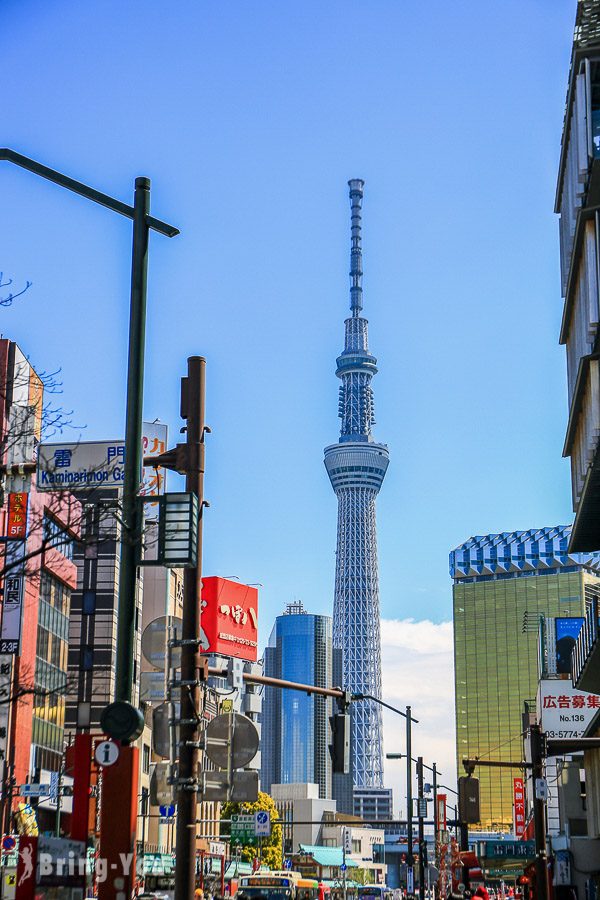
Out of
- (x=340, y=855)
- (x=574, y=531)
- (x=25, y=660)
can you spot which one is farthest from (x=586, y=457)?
(x=340, y=855)

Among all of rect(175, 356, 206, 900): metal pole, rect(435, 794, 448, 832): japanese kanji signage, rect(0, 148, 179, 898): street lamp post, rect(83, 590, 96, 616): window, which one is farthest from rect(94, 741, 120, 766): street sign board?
rect(83, 590, 96, 616): window

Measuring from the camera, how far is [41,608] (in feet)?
239

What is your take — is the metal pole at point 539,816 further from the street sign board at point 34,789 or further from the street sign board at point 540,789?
the street sign board at point 34,789

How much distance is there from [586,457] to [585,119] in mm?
9002

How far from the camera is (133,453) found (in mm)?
14609

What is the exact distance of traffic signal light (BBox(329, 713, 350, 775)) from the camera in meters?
27.2

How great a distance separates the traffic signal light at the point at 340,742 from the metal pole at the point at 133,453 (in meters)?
13.5

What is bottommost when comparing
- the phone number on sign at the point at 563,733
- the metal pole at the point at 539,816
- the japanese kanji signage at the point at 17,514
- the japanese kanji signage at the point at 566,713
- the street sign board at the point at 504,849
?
the street sign board at the point at 504,849

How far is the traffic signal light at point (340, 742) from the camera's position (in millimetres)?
27172

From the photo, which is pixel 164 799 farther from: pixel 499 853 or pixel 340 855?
pixel 340 855

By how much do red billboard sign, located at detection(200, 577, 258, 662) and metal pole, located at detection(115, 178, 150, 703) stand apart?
96783 mm

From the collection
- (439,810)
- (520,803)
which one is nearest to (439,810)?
(439,810)

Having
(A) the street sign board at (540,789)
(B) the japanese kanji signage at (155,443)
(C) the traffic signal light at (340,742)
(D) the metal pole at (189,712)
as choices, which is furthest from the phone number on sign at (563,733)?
(D) the metal pole at (189,712)

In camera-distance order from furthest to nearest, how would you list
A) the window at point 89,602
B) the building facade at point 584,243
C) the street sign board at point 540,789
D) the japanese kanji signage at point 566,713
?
1. the japanese kanji signage at point 566,713
2. the window at point 89,602
3. the street sign board at point 540,789
4. the building facade at point 584,243
